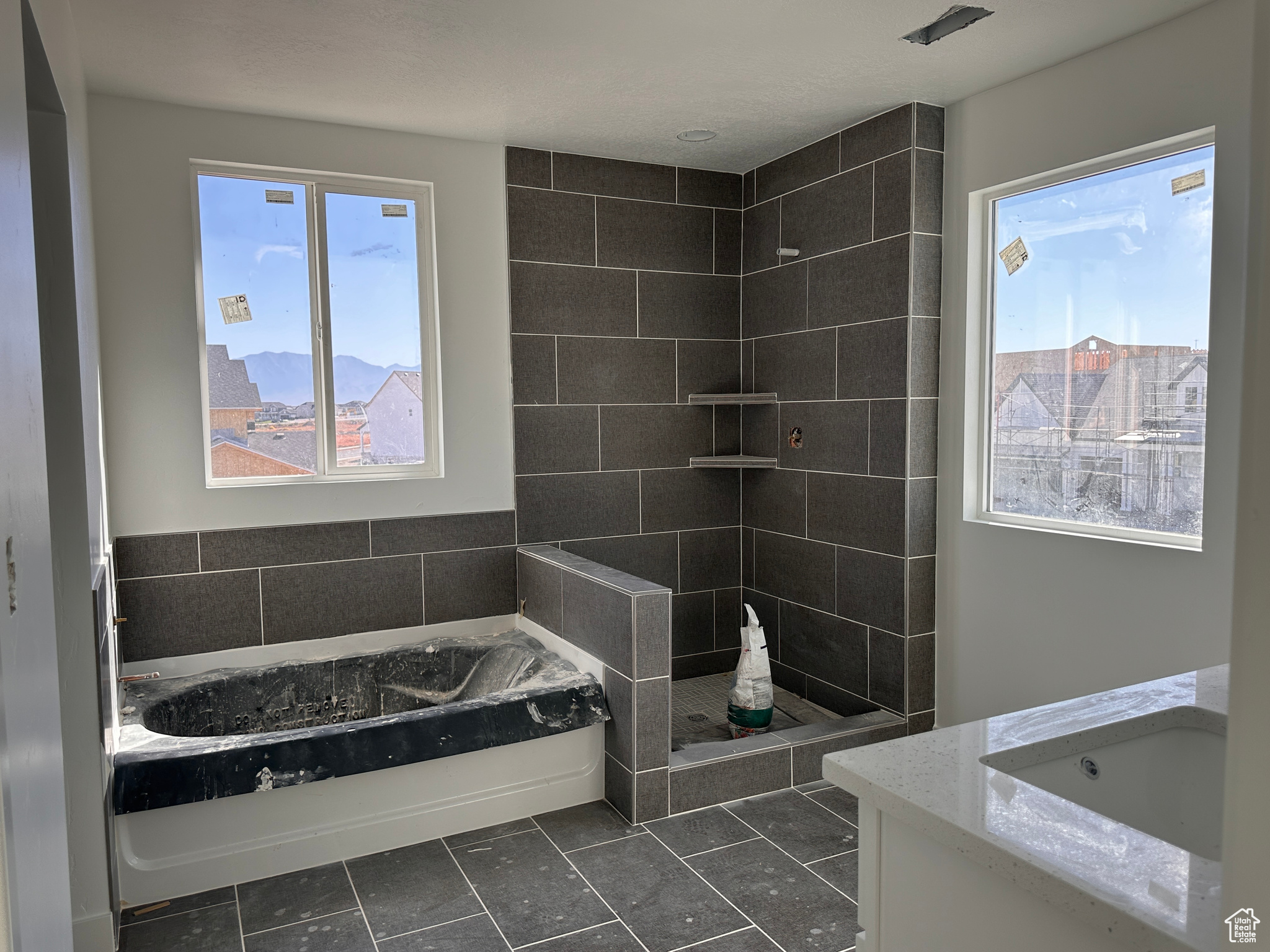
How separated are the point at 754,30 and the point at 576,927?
2.59m

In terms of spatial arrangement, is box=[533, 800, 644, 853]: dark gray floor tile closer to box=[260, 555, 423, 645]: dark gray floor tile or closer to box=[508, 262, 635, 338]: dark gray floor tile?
box=[260, 555, 423, 645]: dark gray floor tile

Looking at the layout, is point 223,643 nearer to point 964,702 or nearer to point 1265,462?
point 964,702

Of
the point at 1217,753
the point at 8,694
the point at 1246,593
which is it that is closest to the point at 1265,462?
the point at 1246,593

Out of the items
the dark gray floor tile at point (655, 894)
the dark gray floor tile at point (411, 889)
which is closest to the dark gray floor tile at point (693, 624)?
the dark gray floor tile at point (655, 894)

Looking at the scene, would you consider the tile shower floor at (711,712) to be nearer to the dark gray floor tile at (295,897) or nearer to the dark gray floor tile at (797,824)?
Result: the dark gray floor tile at (797,824)

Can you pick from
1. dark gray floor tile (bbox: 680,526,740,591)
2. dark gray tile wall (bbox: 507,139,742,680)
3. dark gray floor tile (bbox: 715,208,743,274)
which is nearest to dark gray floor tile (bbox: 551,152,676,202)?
dark gray tile wall (bbox: 507,139,742,680)

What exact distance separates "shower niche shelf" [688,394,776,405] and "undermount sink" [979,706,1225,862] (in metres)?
2.68

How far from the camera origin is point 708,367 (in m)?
4.16

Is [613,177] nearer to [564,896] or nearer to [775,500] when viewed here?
[775,500]

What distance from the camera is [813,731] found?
3.17 meters

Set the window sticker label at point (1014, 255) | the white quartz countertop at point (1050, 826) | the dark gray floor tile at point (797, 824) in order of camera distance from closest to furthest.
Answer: the white quartz countertop at point (1050, 826) < the dark gray floor tile at point (797, 824) < the window sticker label at point (1014, 255)

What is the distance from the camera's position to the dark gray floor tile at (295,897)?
2.30m

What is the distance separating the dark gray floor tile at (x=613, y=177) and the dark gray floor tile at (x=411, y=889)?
2.71 meters

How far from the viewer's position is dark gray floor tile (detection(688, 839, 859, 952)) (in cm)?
219
